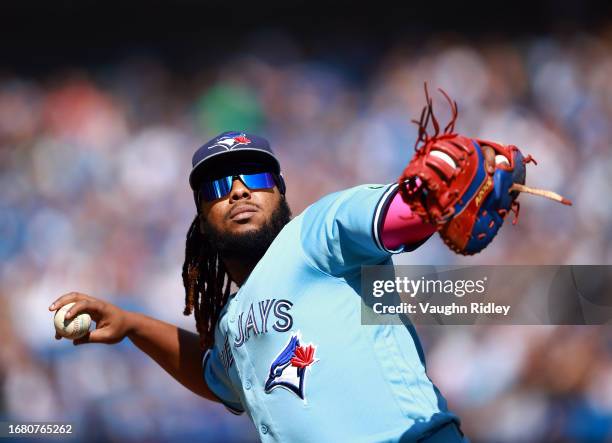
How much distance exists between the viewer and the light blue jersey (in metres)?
1.97

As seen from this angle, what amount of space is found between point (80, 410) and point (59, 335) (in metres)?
2.30

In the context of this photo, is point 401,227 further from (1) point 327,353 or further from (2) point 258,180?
(2) point 258,180

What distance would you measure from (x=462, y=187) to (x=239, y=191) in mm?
919

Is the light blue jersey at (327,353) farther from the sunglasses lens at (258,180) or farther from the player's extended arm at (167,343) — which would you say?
the player's extended arm at (167,343)

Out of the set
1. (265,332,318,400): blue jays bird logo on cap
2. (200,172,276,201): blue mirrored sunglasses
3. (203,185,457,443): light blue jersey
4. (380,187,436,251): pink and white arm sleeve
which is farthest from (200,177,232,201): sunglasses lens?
(380,187,436,251): pink and white arm sleeve

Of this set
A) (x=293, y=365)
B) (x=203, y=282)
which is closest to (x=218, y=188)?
(x=203, y=282)

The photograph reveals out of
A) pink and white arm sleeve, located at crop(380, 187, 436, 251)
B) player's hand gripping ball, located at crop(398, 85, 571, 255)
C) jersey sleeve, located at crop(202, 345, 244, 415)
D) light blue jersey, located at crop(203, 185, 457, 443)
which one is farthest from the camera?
jersey sleeve, located at crop(202, 345, 244, 415)

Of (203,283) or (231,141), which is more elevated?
(231,141)

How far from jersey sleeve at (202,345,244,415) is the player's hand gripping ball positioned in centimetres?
121

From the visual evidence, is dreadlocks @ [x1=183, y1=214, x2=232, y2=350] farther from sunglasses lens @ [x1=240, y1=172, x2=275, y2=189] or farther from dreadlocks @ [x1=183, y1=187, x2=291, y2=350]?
sunglasses lens @ [x1=240, y1=172, x2=275, y2=189]

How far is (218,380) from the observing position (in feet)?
8.82

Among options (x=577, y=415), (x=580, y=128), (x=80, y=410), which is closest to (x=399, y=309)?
(x=577, y=415)

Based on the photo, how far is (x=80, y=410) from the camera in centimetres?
464

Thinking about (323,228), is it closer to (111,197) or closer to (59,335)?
(59,335)
